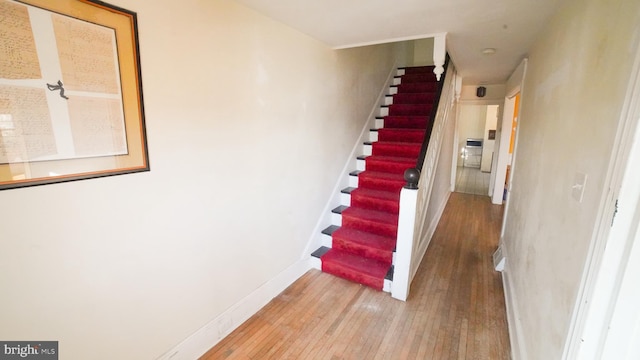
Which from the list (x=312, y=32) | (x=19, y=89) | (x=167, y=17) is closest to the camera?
(x=19, y=89)

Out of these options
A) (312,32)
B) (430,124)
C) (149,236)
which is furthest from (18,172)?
(430,124)

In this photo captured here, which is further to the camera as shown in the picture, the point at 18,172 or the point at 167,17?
the point at 167,17

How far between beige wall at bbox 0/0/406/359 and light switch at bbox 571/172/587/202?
1819mm

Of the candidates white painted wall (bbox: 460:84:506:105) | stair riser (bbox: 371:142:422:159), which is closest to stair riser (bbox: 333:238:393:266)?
stair riser (bbox: 371:142:422:159)

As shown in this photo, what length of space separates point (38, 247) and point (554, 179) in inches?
95.4

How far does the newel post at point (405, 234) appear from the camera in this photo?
222cm

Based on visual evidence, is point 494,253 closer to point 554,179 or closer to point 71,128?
point 554,179

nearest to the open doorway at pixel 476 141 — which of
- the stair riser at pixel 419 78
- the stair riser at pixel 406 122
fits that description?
the stair riser at pixel 419 78

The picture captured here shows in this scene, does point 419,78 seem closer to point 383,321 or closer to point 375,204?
point 375,204

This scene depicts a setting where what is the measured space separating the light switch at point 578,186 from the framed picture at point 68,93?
1.95 meters

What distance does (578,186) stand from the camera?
1107mm

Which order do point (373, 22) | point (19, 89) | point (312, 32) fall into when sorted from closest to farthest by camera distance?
point (19, 89) → point (373, 22) → point (312, 32)

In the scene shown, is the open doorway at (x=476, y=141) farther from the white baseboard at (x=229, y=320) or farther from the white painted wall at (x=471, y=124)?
the white baseboard at (x=229, y=320)

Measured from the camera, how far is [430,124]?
8.21 ft
